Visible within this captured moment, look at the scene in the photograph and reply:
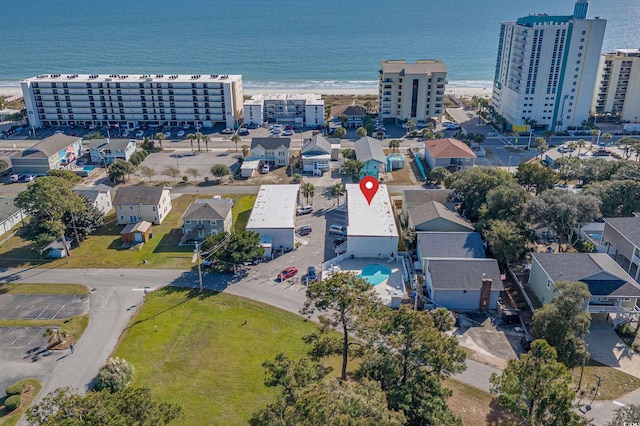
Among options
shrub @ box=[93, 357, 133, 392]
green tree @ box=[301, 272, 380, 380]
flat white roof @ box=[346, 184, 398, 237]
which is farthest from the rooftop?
shrub @ box=[93, 357, 133, 392]

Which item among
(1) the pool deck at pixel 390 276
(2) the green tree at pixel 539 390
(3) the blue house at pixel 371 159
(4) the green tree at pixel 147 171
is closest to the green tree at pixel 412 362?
(2) the green tree at pixel 539 390

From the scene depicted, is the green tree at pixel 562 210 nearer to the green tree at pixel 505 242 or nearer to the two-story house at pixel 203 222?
the green tree at pixel 505 242

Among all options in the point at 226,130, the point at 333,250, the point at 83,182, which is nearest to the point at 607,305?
the point at 333,250

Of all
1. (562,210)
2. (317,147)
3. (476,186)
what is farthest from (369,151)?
(562,210)

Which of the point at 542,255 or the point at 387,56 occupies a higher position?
the point at 387,56

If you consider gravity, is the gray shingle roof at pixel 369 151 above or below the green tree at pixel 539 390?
above

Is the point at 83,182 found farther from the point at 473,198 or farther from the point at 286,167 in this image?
the point at 473,198
